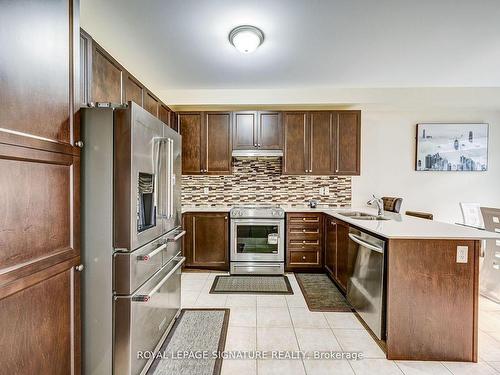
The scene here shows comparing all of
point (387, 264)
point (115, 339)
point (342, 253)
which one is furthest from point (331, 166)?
point (115, 339)

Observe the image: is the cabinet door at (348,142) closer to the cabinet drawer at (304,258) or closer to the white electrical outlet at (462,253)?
the cabinet drawer at (304,258)

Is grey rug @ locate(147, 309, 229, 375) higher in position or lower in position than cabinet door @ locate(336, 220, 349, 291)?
lower

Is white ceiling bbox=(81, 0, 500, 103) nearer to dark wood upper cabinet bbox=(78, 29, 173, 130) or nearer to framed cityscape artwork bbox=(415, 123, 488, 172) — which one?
dark wood upper cabinet bbox=(78, 29, 173, 130)

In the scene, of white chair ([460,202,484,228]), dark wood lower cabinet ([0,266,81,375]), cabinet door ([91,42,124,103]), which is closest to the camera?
dark wood lower cabinet ([0,266,81,375])

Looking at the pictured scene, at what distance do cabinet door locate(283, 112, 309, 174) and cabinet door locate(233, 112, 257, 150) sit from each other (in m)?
0.46

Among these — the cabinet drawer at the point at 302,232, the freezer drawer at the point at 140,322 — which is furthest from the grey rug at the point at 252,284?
the freezer drawer at the point at 140,322

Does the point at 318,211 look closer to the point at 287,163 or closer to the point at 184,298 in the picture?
the point at 287,163

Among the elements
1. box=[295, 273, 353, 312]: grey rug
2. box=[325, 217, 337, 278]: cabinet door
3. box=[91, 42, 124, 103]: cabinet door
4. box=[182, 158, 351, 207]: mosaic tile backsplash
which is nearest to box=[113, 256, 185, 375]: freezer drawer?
box=[91, 42, 124, 103]: cabinet door

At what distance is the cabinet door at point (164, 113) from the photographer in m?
3.25

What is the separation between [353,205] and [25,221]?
4110mm

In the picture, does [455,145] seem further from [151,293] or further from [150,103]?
[151,293]

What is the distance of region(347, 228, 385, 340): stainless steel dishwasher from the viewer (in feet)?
6.44

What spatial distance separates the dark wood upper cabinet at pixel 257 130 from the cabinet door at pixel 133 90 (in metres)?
1.54

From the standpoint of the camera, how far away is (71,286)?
1306mm
